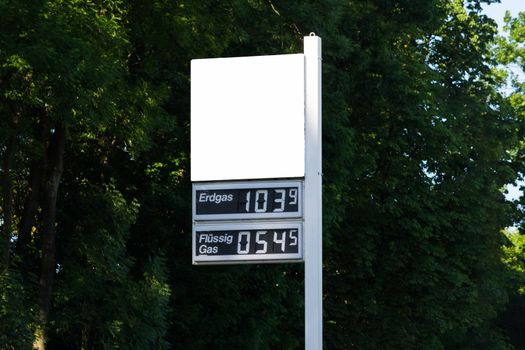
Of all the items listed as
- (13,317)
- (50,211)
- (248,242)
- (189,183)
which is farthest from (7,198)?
(248,242)

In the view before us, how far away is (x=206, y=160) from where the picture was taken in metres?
13.8

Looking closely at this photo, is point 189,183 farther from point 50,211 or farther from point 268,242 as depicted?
point 268,242

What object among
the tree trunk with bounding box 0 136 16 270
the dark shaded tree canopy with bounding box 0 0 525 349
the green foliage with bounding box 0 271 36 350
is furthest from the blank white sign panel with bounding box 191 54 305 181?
the tree trunk with bounding box 0 136 16 270

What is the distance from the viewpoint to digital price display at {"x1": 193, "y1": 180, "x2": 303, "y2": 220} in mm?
13453

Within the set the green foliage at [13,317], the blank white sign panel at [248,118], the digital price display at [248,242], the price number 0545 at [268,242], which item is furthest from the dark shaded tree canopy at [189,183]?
the price number 0545 at [268,242]

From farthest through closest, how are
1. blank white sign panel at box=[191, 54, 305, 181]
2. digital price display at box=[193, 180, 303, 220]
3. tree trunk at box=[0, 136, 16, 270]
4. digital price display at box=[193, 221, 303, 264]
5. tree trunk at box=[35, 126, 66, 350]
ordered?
tree trunk at box=[35, 126, 66, 350] → tree trunk at box=[0, 136, 16, 270] → blank white sign panel at box=[191, 54, 305, 181] → digital price display at box=[193, 180, 303, 220] → digital price display at box=[193, 221, 303, 264]

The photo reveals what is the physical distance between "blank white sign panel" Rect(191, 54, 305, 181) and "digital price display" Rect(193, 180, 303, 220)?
9 centimetres

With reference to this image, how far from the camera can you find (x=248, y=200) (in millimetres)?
13602

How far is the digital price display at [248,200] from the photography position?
13.5 meters

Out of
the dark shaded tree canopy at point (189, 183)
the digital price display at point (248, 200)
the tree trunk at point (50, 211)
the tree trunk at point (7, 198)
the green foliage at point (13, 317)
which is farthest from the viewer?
the tree trunk at point (50, 211)

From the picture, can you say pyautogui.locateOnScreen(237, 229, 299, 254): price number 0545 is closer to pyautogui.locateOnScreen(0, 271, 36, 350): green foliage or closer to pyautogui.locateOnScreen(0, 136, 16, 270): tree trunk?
pyautogui.locateOnScreen(0, 271, 36, 350): green foliage

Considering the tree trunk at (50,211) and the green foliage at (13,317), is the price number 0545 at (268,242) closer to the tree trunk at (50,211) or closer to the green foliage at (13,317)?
the green foliage at (13,317)

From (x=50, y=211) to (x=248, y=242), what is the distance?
12173 mm

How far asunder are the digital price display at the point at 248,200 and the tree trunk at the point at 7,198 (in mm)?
9419
